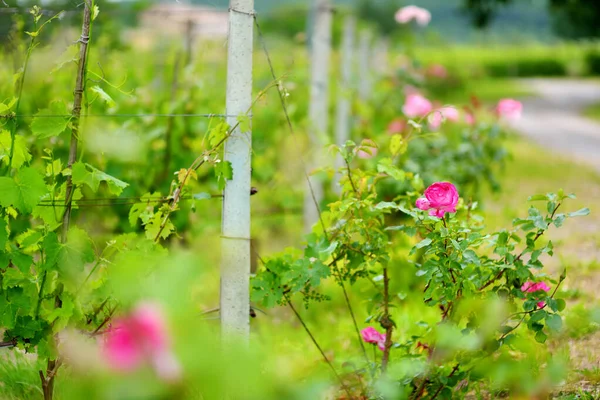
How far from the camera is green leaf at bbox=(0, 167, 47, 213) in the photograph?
6.26 ft

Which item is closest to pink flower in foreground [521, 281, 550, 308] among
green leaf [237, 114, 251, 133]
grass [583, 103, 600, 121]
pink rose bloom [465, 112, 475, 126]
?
green leaf [237, 114, 251, 133]

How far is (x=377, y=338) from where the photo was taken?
2.41 m

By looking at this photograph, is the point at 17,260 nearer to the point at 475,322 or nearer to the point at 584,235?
the point at 475,322

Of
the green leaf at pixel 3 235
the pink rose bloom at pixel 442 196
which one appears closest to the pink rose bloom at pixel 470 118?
the pink rose bloom at pixel 442 196

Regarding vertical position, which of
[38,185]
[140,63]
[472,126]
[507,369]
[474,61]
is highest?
[38,185]

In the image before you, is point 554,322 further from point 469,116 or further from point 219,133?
point 469,116

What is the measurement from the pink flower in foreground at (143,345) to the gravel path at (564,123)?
29.4 ft

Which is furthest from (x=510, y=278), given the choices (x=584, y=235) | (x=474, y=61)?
(x=474, y=61)

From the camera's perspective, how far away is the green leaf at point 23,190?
1.91 m

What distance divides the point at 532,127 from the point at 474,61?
75.0 feet

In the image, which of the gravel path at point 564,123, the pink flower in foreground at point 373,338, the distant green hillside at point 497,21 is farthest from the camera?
the gravel path at point 564,123

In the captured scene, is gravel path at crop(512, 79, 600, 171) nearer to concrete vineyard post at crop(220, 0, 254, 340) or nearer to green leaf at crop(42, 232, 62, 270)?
concrete vineyard post at crop(220, 0, 254, 340)

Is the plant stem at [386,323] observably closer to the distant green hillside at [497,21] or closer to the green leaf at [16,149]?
the distant green hillside at [497,21]

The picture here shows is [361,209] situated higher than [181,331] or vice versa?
[181,331]
